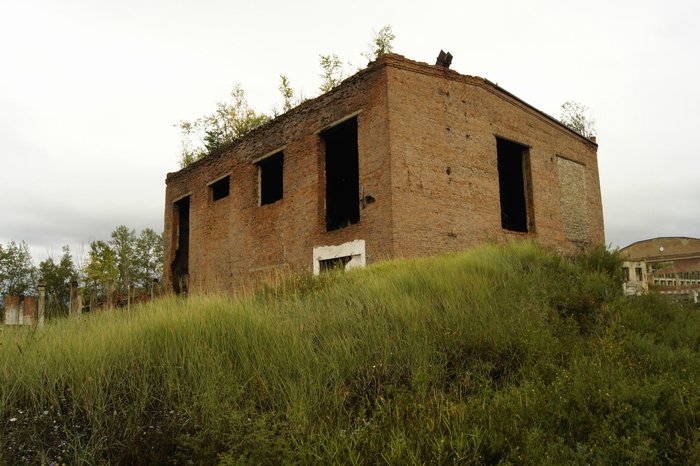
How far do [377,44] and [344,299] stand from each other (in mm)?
24586

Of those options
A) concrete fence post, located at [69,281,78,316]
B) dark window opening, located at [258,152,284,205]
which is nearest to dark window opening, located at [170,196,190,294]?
dark window opening, located at [258,152,284,205]

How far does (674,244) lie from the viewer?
117 feet

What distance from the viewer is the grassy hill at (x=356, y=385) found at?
324 cm

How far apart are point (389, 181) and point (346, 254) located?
2.29 m

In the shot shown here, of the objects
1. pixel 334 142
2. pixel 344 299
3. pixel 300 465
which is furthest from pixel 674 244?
pixel 300 465

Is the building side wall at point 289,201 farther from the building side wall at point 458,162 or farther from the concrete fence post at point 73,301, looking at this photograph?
the concrete fence post at point 73,301

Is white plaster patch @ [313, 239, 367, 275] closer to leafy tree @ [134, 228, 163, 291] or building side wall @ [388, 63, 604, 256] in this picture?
building side wall @ [388, 63, 604, 256]

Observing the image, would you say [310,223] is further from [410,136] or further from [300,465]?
[300,465]

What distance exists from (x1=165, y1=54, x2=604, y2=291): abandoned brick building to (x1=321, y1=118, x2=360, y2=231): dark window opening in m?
0.04

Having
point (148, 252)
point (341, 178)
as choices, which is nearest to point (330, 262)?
point (341, 178)

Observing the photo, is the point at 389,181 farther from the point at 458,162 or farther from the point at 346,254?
the point at 458,162

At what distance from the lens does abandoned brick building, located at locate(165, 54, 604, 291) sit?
12203mm

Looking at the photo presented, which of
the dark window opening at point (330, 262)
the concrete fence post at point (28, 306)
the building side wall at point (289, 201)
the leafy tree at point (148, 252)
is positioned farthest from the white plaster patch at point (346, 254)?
the leafy tree at point (148, 252)

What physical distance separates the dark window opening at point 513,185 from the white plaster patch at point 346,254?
240 inches
